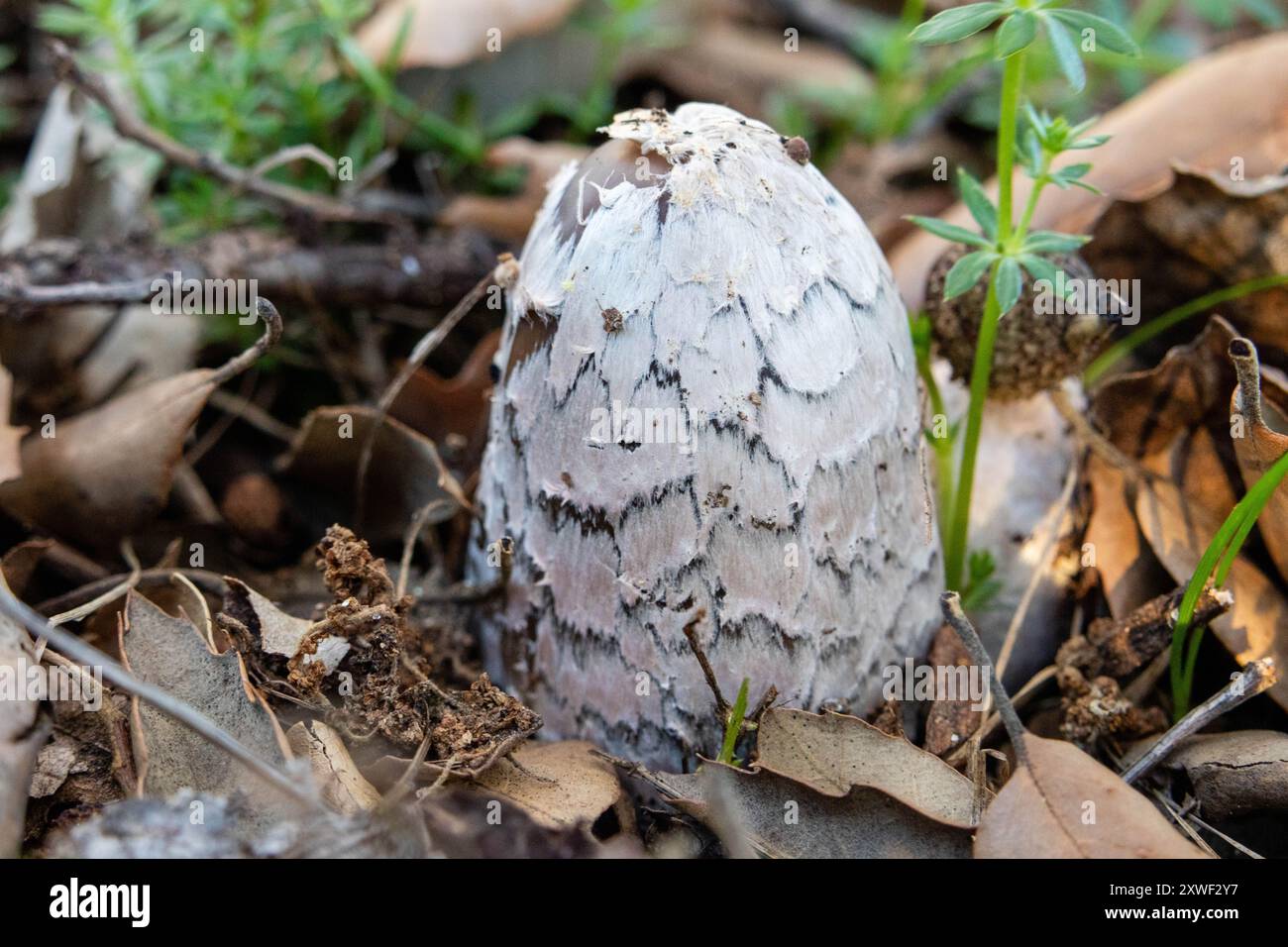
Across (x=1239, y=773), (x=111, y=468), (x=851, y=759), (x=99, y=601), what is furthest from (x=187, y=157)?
(x=1239, y=773)

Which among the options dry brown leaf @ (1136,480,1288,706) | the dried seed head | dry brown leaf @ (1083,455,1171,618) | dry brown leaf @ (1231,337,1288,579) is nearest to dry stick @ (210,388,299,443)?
the dried seed head

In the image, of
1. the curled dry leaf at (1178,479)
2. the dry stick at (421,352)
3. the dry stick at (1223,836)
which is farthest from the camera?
the curled dry leaf at (1178,479)

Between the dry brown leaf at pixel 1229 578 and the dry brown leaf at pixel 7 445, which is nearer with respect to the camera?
the dry brown leaf at pixel 1229 578

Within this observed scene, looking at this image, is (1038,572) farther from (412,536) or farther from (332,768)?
(332,768)

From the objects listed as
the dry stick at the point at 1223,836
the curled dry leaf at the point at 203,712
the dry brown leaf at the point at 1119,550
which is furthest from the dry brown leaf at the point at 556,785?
the dry brown leaf at the point at 1119,550

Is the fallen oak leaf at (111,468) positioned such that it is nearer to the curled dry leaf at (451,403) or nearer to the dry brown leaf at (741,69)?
the curled dry leaf at (451,403)

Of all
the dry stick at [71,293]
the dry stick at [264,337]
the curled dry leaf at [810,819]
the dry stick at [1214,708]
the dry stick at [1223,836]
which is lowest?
the dry stick at [1223,836]

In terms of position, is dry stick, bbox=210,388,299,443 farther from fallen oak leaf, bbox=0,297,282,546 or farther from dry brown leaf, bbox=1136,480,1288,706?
dry brown leaf, bbox=1136,480,1288,706

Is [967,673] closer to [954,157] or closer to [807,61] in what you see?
[954,157]
